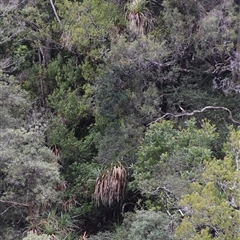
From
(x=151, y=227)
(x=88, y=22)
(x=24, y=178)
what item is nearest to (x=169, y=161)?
(x=151, y=227)

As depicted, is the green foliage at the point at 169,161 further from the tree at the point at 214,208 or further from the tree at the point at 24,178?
the tree at the point at 24,178

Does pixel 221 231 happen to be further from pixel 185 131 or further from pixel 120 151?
pixel 120 151

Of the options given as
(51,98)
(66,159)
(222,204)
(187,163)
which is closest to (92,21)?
(51,98)

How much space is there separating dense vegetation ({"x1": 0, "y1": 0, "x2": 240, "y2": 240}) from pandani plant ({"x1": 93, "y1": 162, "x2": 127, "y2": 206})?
0.08 ft

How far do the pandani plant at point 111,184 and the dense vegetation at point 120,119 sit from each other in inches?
1.0

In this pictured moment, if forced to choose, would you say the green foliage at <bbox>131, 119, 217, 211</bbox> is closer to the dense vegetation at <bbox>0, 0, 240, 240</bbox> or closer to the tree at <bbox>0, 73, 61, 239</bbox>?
the dense vegetation at <bbox>0, 0, 240, 240</bbox>

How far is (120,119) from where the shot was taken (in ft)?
37.8

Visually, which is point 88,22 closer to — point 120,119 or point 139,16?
point 139,16

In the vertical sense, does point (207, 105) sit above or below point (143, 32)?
below

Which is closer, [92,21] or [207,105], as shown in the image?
[207,105]

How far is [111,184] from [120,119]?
178cm

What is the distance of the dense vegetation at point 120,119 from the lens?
8.59 metres

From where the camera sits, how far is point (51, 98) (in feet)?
44.7

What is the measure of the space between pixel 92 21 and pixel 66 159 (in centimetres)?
386
